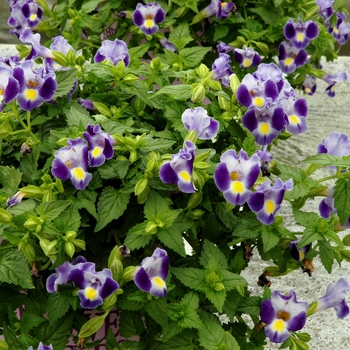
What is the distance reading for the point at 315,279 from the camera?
211 centimetres

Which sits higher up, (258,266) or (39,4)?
(39,4)

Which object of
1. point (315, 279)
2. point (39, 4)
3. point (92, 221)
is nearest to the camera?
point (92, 221)

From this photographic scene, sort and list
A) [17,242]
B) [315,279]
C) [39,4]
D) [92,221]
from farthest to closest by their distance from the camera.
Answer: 1. [39,4]
2. [315,279]
3. [92,221]
4. [17,242]

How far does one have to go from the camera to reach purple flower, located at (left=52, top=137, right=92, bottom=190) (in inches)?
46.4

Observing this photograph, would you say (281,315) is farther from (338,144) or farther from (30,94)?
(30,94)

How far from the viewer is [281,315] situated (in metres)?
1.28

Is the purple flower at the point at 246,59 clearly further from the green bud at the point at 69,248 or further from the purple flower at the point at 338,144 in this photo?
the green bud at the point at 69,248

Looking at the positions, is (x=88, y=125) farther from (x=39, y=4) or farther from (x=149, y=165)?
(x=39, y=4)

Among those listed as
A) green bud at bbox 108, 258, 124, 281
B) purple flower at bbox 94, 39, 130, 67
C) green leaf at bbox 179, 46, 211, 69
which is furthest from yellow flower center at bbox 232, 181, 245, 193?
green leaf at bbox 179, 46, 211, 69

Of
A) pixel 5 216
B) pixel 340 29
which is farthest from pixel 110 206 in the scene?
pixel 340 29

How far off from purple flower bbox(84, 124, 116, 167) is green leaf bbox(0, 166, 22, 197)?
0.13m

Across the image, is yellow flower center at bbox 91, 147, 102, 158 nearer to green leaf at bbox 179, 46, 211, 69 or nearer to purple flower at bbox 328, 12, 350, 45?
green leaf at bbox 179, 46, 211, 69

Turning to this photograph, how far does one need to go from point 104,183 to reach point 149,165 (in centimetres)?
13

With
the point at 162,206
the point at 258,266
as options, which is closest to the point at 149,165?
the point at 162,206
